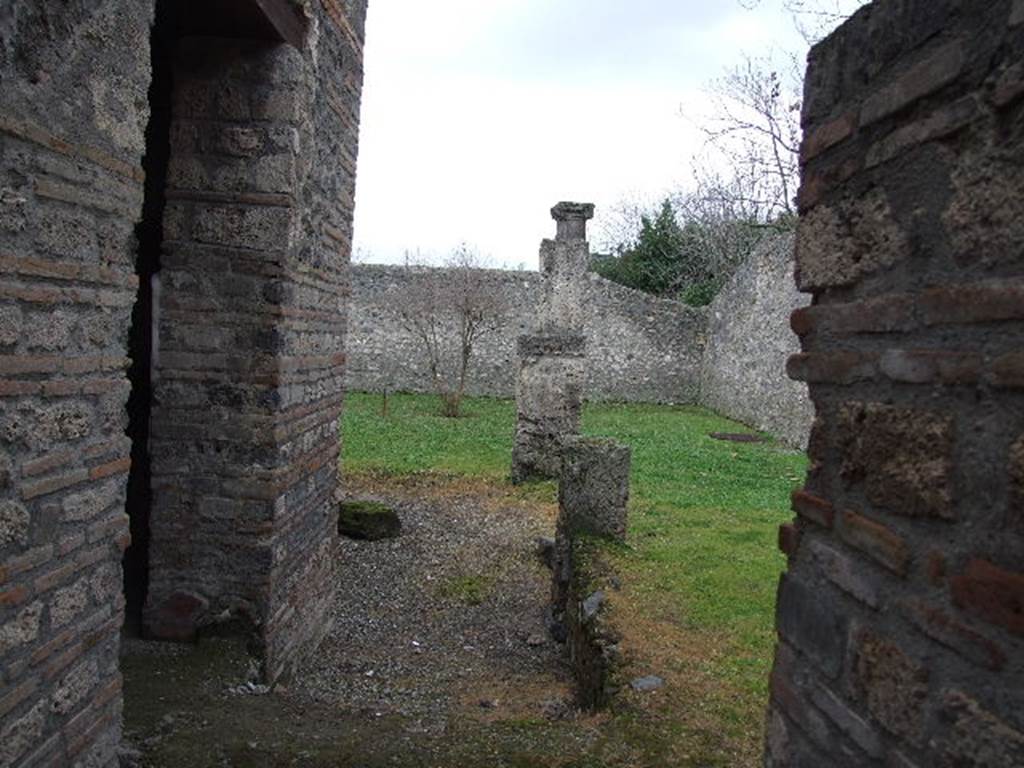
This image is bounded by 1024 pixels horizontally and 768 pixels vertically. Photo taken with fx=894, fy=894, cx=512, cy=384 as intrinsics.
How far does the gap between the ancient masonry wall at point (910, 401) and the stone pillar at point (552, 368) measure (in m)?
8.96

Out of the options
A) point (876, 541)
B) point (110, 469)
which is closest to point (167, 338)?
point (110, 469)

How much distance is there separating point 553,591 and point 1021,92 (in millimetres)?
6114

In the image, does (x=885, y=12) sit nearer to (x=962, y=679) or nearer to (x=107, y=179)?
(x=962, y=679)

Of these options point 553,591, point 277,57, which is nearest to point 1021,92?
point 277,57

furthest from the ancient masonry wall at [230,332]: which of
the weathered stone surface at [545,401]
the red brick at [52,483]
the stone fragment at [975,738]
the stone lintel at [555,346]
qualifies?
the stone lintel at [555,346]

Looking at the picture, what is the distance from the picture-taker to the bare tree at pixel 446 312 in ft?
72.0

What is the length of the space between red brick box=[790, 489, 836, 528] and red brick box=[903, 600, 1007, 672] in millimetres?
376

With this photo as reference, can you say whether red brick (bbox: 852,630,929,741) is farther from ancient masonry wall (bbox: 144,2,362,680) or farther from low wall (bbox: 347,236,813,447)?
low wall (bbox: 347,236,813,447)

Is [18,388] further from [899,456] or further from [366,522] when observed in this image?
[366,522]

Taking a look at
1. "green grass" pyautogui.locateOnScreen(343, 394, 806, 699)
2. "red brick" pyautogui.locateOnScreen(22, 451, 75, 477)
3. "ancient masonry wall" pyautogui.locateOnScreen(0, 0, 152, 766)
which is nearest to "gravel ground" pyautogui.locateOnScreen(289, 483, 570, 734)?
"green grass" pyautogui.locateOnScreen(343, 394, 806, 699)

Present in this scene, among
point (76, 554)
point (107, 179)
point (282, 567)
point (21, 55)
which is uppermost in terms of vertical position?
point (21, 55)

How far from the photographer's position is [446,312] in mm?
22422

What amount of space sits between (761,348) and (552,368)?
794 centimetres

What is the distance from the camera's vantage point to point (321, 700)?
15.8ft
